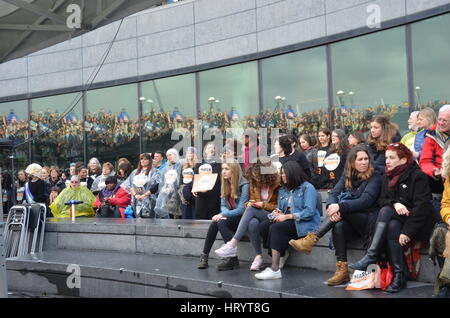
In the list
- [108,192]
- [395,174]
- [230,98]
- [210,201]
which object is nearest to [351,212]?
→ [395,174]

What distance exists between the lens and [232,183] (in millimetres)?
7469

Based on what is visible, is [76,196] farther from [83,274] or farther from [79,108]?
[79,108]

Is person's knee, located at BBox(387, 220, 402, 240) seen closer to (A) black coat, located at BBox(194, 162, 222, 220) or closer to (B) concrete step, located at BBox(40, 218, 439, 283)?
(B) concrete step, located at BBox(40, 218, 439, 283)

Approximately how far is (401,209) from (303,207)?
4.58 feet

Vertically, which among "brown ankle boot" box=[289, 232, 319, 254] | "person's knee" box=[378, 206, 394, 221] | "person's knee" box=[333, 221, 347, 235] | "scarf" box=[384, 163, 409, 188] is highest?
"scarf" box=[384, 163, 409, 188]

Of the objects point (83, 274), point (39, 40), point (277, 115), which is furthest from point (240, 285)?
point (277, 115)

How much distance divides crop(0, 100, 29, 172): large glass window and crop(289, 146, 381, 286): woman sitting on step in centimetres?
1481

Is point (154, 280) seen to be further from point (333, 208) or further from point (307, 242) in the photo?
point (333, 208)

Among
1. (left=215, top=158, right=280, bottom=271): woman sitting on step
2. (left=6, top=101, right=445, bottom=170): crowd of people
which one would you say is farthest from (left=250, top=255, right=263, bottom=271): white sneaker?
(left=6, top=101, right=445, bottom=170): crowd of people

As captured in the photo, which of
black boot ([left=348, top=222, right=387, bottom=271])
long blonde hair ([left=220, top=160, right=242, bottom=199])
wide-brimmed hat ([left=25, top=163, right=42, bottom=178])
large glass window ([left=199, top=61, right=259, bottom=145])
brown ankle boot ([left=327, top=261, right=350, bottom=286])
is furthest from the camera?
large glass window ([left=199, top=61, right=259, bottom=145])

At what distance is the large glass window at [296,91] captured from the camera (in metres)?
13.1

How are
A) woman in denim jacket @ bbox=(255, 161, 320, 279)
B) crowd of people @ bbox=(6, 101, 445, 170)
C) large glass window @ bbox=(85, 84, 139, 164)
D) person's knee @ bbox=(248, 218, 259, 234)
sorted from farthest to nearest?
large glass window @ bbox=(85, 84, 139, 164)
crowd of people @ bbox=(6, 101, 445, 170)
person's knee @ bbox=(248, 218, 259, 234)
woman in denim jacket @ bbox=(255, 161, 320, 279)

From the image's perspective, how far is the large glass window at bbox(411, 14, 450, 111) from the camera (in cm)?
1105

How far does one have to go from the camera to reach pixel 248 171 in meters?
7.29
